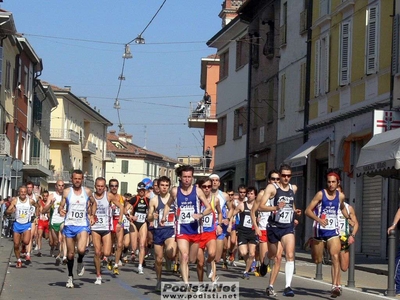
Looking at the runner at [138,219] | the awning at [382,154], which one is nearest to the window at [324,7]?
the awning at [382,154]

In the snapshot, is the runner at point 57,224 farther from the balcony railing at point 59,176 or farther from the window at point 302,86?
the balcony railing at point 59,176

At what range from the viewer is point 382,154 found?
21.8 metres

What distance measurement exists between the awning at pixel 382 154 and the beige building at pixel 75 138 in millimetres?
57774

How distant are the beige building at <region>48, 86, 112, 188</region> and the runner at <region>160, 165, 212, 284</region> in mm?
65753

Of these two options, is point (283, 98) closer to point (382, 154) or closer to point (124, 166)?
point (382, 154)

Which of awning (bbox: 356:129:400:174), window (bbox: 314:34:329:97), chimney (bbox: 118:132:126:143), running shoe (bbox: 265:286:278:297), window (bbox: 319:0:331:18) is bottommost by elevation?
running shoe (bbox: 265:286:278:297)

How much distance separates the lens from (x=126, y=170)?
428ft

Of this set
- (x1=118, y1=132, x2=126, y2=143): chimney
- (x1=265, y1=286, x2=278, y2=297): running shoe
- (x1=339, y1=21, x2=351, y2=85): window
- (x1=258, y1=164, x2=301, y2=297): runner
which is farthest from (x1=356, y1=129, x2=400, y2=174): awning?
(x1=118, y1=132, x2=126, y2=143): chimney

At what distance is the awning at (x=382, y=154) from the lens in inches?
829

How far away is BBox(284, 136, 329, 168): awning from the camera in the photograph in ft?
102

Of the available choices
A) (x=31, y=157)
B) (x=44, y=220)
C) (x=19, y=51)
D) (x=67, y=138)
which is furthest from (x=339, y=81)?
(x=67, y=138)

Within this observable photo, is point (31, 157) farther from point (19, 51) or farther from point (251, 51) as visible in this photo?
point (251, 51)

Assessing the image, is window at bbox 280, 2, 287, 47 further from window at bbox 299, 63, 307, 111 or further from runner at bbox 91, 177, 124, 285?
runner at bbox 91, 177, 124, 285

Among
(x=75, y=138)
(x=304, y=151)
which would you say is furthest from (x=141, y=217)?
(x=75, y=138)
